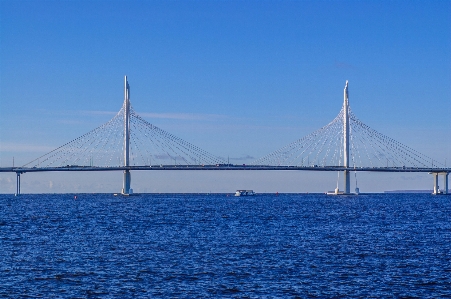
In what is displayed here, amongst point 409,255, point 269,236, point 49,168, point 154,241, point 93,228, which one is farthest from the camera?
point 49,168

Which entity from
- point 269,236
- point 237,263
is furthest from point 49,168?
point 237,263

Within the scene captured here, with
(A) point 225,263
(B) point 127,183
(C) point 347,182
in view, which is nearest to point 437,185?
(C) point 347,182

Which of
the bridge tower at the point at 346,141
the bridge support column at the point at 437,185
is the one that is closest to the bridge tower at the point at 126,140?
the bridge tower at the point at 346,141

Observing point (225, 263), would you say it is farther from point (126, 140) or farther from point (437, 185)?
point (437, 185)

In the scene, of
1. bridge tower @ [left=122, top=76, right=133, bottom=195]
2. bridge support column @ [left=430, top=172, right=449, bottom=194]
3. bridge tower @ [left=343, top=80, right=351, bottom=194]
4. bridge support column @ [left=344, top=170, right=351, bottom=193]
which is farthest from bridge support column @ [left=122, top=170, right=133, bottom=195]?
bridge support column @ [left=430, top=172, right=449, bottom=194]

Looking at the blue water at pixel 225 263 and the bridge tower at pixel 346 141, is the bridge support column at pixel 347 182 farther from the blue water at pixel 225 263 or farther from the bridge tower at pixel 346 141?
the blue water at pixel 225 263

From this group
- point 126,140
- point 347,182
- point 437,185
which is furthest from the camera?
point 437,185

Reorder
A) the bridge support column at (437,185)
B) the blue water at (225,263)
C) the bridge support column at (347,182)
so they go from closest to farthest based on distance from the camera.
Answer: the blue water at (225,263) < the bridge support column at (347,182) < the bridge support column at (437,185)

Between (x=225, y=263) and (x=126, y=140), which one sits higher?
(x=126, y=140)

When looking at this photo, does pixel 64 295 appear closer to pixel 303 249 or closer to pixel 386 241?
pixel 303 249

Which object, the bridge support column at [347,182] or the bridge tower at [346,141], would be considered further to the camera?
the bridge support column at [347,182]

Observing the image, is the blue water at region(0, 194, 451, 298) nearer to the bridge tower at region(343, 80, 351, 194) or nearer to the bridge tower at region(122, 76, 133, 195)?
the bridge tower at region(122, 76, 133, 195)
